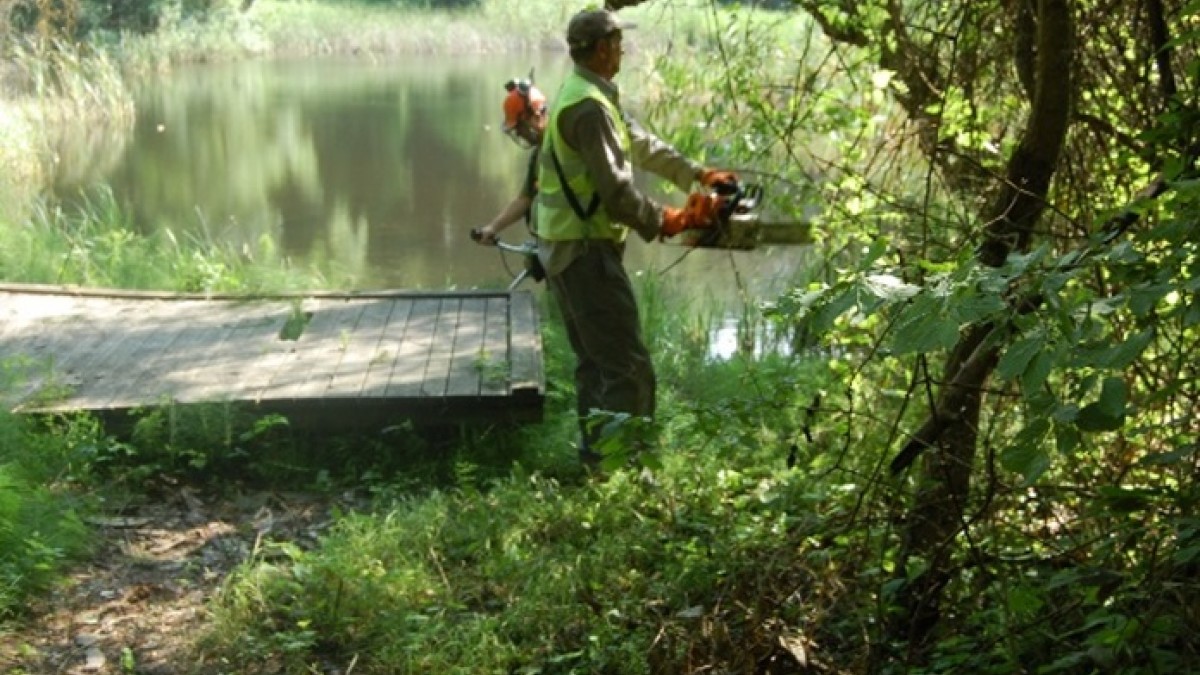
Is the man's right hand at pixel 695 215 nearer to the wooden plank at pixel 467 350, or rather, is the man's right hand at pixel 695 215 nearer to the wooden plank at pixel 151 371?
the wooden plank at pixel 467 350

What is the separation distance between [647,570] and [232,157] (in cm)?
1475

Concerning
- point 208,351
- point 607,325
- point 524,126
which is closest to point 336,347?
point 208,351

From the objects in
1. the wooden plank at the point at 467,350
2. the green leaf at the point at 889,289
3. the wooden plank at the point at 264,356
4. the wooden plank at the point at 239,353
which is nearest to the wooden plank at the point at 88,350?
the wooden plank at the point at 239,353

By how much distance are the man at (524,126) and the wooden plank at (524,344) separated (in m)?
0.53

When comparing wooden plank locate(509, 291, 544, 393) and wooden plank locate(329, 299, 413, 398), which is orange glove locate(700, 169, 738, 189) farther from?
wooden plank locate(329, 299, 413, 398)

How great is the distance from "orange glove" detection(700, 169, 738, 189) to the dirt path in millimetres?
1842

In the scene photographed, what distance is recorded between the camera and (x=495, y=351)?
259 inches

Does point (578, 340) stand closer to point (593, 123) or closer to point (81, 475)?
point (593, 123)

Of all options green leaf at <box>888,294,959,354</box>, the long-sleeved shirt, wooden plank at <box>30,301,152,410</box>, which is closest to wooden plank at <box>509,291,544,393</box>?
the long-sleeved shirt

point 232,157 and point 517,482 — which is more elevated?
point 517,482

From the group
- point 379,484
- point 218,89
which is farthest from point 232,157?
point 379,484

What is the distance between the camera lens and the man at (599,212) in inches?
207

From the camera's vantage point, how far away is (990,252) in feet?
11.5

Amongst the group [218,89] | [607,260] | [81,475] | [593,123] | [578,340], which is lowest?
[218,89]
